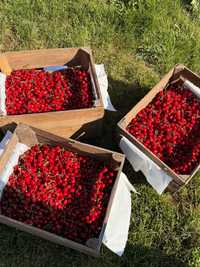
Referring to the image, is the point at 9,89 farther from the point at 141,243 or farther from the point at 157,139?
the point at 141,243

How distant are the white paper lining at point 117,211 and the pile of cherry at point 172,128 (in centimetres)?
45

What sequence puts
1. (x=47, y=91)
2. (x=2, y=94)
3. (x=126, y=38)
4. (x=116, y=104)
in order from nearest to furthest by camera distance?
(x=2, y=94), (x=47, y=91), (x=116, y=104), (x=126, y=38)

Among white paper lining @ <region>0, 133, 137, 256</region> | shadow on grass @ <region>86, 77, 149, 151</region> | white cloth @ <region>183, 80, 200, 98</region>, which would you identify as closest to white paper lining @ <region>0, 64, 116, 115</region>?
shadow on grass @ <region>86, 77, 149, 151</region>

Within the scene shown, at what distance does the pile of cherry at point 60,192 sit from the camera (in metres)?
2.96

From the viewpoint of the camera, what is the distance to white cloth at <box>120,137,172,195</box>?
10.3ft

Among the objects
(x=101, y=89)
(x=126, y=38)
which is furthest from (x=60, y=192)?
(x=126, y=38)

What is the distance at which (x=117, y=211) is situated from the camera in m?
3.18

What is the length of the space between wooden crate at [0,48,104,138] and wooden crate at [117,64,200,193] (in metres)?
0.27

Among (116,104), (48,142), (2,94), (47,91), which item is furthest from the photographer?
(116,104)

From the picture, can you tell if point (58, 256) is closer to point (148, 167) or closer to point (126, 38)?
point (148, 167)

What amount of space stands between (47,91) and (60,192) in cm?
113

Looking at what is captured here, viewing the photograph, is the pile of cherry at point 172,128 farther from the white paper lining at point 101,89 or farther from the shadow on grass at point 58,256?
the shadow on grass at point 58,256

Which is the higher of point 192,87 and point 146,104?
point 192,87

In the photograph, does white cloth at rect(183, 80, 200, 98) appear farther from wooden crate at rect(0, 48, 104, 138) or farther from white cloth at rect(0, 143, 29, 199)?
white cloth at rect(0, 143, 29, 199)
